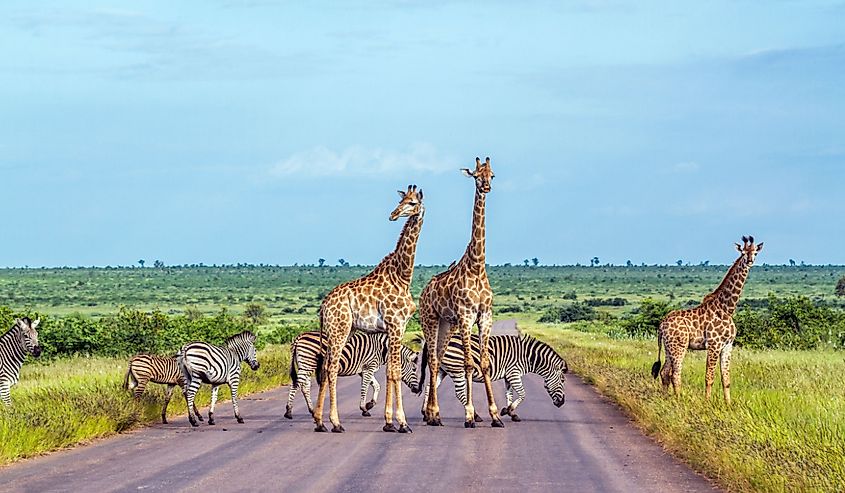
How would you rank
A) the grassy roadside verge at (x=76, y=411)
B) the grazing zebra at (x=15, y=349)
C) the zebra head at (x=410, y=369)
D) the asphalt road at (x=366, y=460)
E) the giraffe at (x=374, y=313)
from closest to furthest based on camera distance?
the asphalt road at (x=366, y=460) < the grassy roadside verge at (x=76, y=411) < the giraffe at (x=374, y=313) < the grazing zebra at (x=15, y=349) < the zebra head at (x=410, y=369)

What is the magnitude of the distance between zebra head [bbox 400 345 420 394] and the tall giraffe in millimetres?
1931

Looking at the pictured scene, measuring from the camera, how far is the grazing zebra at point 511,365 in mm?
19078

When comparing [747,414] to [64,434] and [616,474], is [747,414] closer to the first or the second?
[616,474]

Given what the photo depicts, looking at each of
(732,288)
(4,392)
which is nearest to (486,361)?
(732,288)

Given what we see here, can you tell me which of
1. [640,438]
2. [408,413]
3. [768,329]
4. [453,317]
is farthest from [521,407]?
[768,329]

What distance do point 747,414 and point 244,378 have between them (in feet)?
40.9

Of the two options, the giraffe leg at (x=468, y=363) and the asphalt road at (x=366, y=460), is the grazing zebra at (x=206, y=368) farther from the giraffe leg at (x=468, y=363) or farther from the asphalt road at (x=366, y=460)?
the giraffe leg at (x=468, y=363)

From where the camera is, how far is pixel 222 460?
546 inches

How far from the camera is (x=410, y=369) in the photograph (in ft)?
69.3

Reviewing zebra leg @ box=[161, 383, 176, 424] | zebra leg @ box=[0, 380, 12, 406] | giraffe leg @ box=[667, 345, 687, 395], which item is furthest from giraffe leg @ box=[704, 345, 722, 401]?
zebra leg @ box=[0, 380, 12, 406]

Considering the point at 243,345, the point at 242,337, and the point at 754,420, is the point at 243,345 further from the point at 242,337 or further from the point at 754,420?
the point at 754,420

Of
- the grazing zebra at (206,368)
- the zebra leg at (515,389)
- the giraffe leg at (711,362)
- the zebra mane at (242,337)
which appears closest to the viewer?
the grazing zebra at (206,368)

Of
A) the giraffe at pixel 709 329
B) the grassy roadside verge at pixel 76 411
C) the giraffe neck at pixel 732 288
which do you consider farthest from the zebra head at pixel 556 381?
the grassy roadside verge at pixel 76 411

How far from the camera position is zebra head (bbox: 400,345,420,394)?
2091 cm
